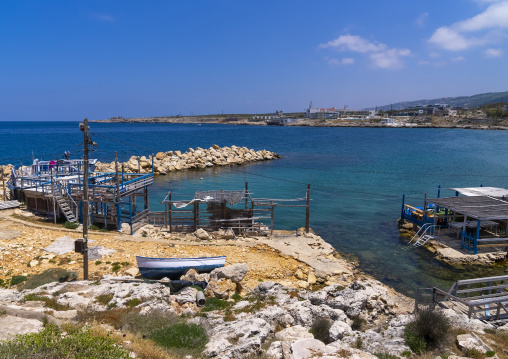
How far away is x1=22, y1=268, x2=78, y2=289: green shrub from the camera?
14336mm

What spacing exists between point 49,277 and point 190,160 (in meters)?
46.8

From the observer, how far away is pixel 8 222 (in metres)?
23.2

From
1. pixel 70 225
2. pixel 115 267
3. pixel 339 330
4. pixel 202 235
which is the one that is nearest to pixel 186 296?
pixel 115 267

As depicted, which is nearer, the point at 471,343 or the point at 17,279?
the point at 471,343

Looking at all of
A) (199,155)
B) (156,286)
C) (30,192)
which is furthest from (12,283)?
(199,155)

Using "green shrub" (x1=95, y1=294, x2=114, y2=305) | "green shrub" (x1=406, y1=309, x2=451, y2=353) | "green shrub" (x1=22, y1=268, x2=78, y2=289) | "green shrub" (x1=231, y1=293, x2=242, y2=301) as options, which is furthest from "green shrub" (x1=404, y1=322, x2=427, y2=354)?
"green shrub" (x1=22, y1=268, x2=78, y2=289)

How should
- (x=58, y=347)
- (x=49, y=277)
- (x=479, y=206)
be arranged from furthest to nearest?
(x=479, y=206) < (x=49, y=277) < (x=58, y=347)

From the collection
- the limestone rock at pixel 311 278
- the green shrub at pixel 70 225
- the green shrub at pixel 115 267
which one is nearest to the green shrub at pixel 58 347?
the green shrub at pixel 115 267

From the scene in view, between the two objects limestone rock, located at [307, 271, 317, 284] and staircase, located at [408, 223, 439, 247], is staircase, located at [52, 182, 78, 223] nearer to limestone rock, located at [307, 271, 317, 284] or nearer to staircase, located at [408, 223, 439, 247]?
limestone rock, located at [307, 271, 317, 284]

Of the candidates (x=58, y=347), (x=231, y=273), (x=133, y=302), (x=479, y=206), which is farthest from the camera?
(x=479, y=206)

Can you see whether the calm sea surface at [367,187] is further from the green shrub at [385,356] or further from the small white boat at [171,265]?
the green shrub at [385,356]

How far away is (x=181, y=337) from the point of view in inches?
390

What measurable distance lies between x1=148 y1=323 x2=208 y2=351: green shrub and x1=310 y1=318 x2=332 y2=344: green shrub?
3505 millimetres

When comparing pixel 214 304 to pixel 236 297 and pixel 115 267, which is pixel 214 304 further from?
pixel 115 267
